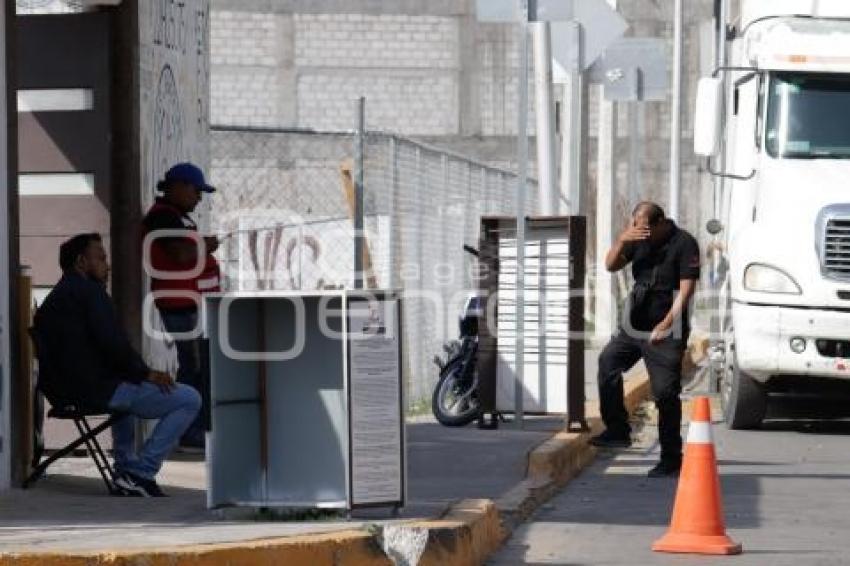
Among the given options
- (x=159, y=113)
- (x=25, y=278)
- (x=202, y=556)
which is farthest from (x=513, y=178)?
(x=202, y=556)

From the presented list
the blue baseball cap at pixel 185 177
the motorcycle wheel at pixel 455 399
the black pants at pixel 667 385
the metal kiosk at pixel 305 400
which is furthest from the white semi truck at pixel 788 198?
the metal kiosk at pixel 305 400

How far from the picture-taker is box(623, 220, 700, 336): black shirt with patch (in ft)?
43.1

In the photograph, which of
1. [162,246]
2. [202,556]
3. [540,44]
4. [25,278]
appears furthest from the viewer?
[540,44]

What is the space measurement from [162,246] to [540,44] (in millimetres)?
5586

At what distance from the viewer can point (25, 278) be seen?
10805mm

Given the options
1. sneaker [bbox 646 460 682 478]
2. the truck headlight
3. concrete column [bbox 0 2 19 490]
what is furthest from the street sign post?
concrete column [bbox 0 2 19 490]

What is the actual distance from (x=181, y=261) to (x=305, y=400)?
2.55 m

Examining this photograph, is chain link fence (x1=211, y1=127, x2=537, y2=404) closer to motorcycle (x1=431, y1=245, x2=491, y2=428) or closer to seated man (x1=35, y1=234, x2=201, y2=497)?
motorcycle (x1=431, y1=245, x2=491, y2=428)

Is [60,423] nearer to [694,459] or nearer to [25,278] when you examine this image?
[25,278]

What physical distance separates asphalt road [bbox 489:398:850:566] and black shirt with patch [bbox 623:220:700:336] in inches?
40.9

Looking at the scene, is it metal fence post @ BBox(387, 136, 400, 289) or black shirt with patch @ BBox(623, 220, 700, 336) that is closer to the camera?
black shirt with patch @ BBox(623, 220, 700, 336)

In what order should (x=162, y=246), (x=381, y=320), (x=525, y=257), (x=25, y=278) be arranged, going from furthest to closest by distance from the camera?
(x=525, y=257), (x=162, y=246), (x=25, y=278), (x=381, y=320)

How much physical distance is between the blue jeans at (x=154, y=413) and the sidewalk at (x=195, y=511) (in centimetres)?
23

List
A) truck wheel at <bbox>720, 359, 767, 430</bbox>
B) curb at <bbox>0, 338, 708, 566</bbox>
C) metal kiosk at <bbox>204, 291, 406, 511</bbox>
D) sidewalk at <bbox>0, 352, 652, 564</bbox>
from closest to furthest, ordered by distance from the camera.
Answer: curb at <bbox>0, 338, 708, 566</bbox> → sidewalk at <bbox>0, 352, 652, 564</bbox> → metal kiosk at <bbox>204, 291, 406, 511</bbox> → truck wheel at <bbox>720, 359, 767, 430</bbox>
